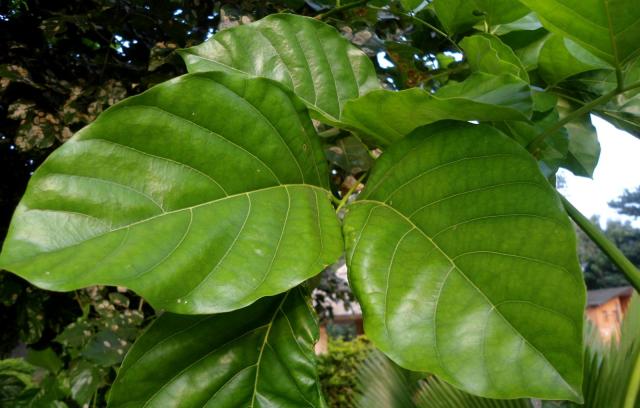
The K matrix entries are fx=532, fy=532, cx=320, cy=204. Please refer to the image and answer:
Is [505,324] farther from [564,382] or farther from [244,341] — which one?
[244,341]

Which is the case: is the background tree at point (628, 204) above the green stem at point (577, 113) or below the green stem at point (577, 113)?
below

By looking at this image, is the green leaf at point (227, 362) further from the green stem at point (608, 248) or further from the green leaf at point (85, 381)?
the green leaf at point (85, 381)

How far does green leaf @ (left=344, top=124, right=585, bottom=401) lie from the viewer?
0.39 meters

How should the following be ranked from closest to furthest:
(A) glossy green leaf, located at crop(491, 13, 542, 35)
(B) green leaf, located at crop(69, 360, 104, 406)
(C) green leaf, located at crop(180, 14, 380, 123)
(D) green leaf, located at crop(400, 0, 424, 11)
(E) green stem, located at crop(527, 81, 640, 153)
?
(E) green stem, located at crop(527, 81, 640, 153)
(C) green leaf, located at crop(180, 14, 380, 123)
(A) glossy green leaf, located at crop(491, 13, 542, 35)
(D) green leaf, located at crop(400, 0, 424, 11)
(B) green leaf, located at crop(69, 360, 104, 406)

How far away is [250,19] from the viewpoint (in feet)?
3.61

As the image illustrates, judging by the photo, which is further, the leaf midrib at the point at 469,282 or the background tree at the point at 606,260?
the background tree at the point at 606,260

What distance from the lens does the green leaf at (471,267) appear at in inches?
15.4

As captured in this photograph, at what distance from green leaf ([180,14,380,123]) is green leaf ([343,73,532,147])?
0.38 feet

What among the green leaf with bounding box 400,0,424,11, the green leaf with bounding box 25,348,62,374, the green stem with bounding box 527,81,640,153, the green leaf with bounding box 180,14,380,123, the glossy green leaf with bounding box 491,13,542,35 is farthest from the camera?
the green leaf with bounding box 25,348,62,374

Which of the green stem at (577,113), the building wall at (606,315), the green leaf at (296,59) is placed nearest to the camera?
the green stem at (577,113)

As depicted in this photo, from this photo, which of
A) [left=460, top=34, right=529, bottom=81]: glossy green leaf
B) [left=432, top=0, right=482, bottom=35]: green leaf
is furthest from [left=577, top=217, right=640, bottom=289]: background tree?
[left=460, top=34, right=529, bottom=81]: glossy green leaf

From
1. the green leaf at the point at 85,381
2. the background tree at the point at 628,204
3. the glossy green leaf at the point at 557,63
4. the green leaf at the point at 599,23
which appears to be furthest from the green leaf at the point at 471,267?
the background tree at the point at 628,204

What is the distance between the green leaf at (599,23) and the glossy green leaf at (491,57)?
9 cm

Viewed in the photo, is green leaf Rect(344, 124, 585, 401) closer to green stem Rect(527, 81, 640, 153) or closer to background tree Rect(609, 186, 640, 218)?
green stem Rect(527, 81, 640, 153)
